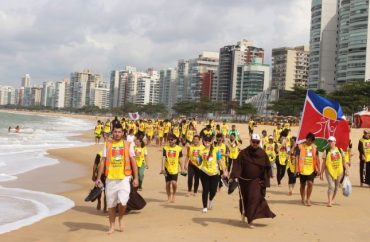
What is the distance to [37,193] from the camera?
1168cm

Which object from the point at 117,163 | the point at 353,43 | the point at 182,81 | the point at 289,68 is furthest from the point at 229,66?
the point at 117,163

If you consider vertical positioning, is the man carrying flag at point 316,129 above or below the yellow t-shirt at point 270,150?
above

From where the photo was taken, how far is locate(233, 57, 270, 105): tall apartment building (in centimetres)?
15200

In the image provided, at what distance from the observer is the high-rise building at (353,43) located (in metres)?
94.8

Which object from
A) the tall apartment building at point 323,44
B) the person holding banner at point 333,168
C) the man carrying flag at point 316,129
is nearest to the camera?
the man carrying flag at point 316,129

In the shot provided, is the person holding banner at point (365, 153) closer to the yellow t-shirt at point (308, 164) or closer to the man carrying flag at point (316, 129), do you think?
the man carrying flag at point (316, 129)

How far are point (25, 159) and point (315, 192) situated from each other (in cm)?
1272

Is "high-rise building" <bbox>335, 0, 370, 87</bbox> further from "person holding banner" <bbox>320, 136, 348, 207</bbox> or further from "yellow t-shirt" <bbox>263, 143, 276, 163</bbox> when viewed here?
"person holding banner" <bbox>320, 136, 348, 207</bbox>

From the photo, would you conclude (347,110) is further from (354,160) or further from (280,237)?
(280,237)

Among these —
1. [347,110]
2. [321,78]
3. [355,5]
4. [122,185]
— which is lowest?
[122,185]

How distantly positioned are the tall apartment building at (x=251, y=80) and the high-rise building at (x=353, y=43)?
161 ft

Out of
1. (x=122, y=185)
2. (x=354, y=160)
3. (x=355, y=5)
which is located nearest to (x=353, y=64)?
(x=355, y=5)

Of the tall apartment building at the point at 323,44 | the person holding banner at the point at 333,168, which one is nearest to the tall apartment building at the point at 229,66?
the tall apartment building at the point at 323,44

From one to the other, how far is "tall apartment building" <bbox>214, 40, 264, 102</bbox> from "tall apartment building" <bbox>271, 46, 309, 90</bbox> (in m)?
10.4
